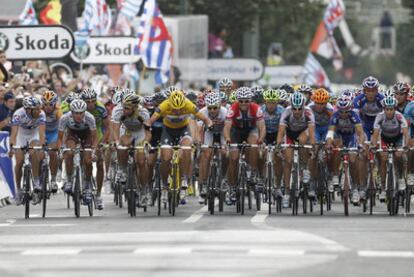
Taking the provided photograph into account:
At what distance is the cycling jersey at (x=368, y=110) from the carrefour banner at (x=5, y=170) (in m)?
5.23

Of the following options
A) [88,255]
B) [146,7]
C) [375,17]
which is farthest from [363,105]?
[375,17]

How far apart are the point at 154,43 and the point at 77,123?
17.5 m

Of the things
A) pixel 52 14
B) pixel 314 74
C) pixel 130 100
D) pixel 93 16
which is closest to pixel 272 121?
pixel 130 100

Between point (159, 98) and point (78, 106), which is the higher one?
point (159, 98)

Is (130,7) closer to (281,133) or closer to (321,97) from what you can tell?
(321,97)

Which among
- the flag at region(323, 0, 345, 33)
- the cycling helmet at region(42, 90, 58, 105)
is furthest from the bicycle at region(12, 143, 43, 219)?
the flag at region(323, 0, 345, 33)

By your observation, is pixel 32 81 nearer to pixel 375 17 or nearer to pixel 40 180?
pixel 40 180

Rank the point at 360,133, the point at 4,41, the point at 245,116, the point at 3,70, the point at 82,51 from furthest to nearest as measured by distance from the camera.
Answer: the point at 82,51
the point at 4,41
the point at 3,70
the point at 245,116
the point at 360,133

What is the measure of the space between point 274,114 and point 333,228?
15.3ft

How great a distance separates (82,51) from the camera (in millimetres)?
36969

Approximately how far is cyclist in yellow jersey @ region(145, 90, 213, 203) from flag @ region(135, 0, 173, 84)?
16.3 metres

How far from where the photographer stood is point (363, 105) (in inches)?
1030

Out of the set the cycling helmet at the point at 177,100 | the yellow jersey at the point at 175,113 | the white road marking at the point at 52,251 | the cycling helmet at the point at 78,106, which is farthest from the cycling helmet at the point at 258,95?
the white road marking at the point at 52,251

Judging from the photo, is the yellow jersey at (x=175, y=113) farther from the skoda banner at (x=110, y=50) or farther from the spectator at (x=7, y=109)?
the skoda banner at (x=110, y=50)
